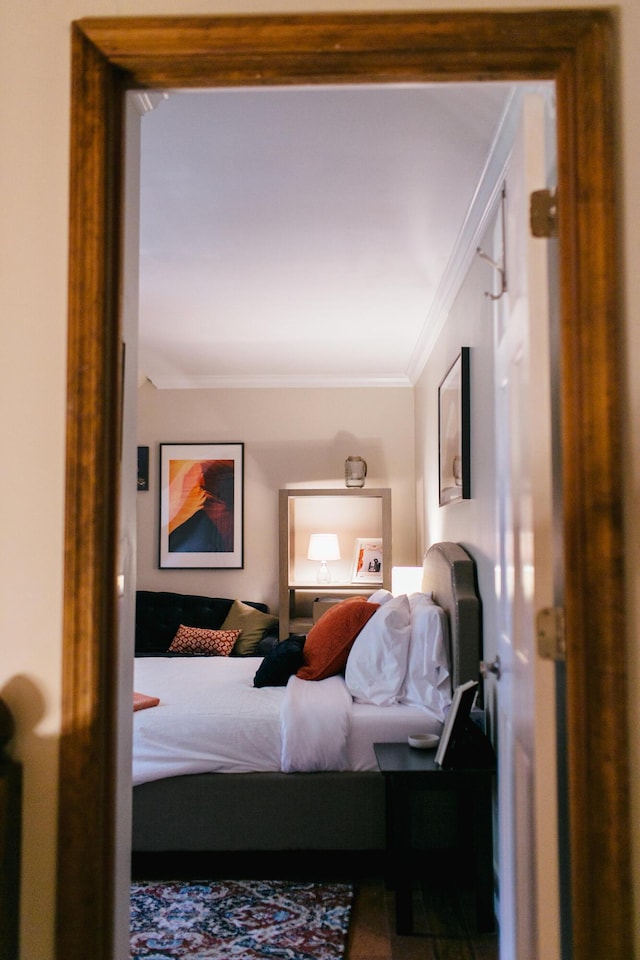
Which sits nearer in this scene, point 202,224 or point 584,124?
point 584,124

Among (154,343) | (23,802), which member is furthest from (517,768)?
(154,343)

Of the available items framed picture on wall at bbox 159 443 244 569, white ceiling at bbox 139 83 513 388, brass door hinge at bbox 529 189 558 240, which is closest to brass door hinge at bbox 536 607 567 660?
brass door hinge at bbox 529 189 558 240

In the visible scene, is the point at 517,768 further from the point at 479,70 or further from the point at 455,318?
the point at 455,318

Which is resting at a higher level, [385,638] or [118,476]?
[118,476]

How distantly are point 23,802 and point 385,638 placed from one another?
2.32 metres

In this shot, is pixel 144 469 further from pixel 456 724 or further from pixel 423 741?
pixel 456 724

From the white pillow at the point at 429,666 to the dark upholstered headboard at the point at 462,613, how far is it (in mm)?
40

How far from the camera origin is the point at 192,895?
3053 millimetres

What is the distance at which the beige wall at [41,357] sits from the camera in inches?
53.8

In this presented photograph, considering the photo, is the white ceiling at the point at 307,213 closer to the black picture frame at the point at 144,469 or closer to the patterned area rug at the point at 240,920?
the black picture frame at the point at 144,469

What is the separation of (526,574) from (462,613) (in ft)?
5.63

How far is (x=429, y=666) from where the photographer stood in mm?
3357

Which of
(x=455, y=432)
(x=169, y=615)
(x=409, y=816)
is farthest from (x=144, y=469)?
(x=409, y=816)

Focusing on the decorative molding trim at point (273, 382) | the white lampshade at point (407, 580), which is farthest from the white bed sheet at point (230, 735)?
the decorative molding trim at point (273, 382)
